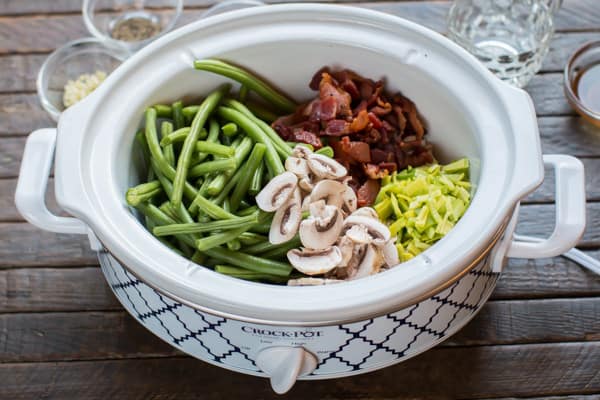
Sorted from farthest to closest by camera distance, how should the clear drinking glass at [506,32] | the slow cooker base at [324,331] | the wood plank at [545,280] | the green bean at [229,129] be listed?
the clear drinking glass at [506,32] → the wood plank at [545,280] → the green bean at [229,129] → the slow cooker base at [324,331]

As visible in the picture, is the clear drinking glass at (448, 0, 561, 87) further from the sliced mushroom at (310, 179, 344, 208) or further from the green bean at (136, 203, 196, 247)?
the green bean at (136, 203, 196, 247)

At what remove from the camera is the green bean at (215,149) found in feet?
5.67

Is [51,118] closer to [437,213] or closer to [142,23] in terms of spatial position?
[142,23]

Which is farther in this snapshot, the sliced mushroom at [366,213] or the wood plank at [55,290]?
the wood plank at [55,290]

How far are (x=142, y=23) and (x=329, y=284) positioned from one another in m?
1.44

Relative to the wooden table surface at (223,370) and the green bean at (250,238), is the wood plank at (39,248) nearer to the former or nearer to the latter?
the wooden table surface at (223,370)

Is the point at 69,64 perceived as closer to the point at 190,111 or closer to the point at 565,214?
the point at 190,111

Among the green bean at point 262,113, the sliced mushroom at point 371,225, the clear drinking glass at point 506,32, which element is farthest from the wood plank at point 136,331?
the clear drinking glass at point 506,32

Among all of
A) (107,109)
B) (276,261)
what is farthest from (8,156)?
(276,261)

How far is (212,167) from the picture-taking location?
1.71 meters

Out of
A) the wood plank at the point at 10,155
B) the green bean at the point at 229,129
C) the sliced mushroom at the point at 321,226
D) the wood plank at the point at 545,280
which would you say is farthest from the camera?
the wood plank at the point at 10,155

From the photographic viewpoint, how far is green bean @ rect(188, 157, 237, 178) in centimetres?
169

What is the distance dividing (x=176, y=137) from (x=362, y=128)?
0.46 m

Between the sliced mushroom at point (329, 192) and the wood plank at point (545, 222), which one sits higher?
the sliced mushroom at point (329, 192)
